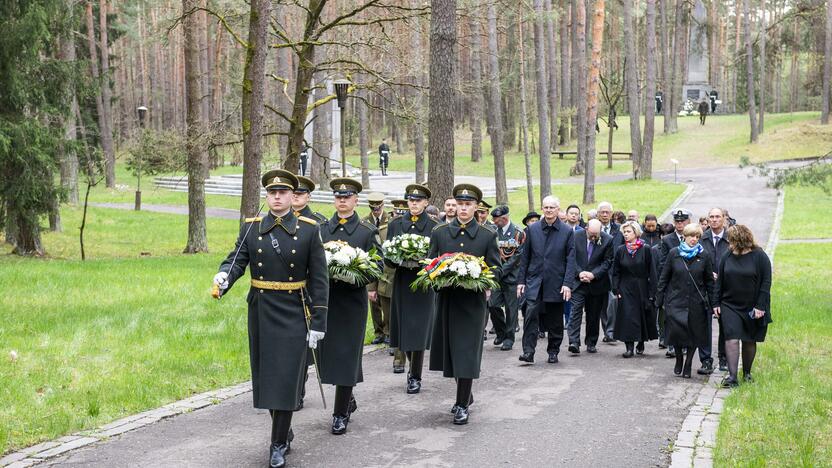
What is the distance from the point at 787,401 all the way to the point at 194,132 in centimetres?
1507

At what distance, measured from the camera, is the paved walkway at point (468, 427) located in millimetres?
7277

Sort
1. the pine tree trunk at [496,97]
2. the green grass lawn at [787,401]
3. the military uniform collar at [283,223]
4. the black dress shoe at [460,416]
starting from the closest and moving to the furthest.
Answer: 1. the military uniform collar at [283,223]
2. the green grass lawn at [787,401]
3. the black dress shoe at [460,416]
4. the pine tree trunk at [496,97]

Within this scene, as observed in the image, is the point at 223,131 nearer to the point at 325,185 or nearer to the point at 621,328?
the point at 621,328

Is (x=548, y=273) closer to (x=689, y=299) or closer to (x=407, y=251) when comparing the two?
(x=689, y=299)

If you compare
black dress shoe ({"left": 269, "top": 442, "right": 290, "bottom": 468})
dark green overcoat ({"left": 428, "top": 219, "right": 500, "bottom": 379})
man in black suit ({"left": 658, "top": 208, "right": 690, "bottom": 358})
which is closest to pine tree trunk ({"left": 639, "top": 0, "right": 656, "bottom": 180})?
man in black suit ({"left": 658, "top": 208, "right": 690, "bottom": 358})

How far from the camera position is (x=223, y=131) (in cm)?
2088

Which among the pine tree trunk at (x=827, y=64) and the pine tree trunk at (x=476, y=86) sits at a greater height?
the pine tree trunk at (x=827, y=64)

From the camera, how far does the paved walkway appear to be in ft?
23.9

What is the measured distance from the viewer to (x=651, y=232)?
14391mm

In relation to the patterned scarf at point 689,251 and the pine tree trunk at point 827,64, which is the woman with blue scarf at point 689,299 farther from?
the pine tree trunk at point 827,64

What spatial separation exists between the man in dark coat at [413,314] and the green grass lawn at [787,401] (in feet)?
10.4

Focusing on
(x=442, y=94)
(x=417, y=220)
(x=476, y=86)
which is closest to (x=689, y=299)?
(x=417, y=220)

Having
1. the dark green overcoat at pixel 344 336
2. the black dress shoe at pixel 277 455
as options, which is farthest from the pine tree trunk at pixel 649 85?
the black dress shoe at pixel 277 455

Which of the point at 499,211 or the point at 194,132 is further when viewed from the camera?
the point at 194,132
